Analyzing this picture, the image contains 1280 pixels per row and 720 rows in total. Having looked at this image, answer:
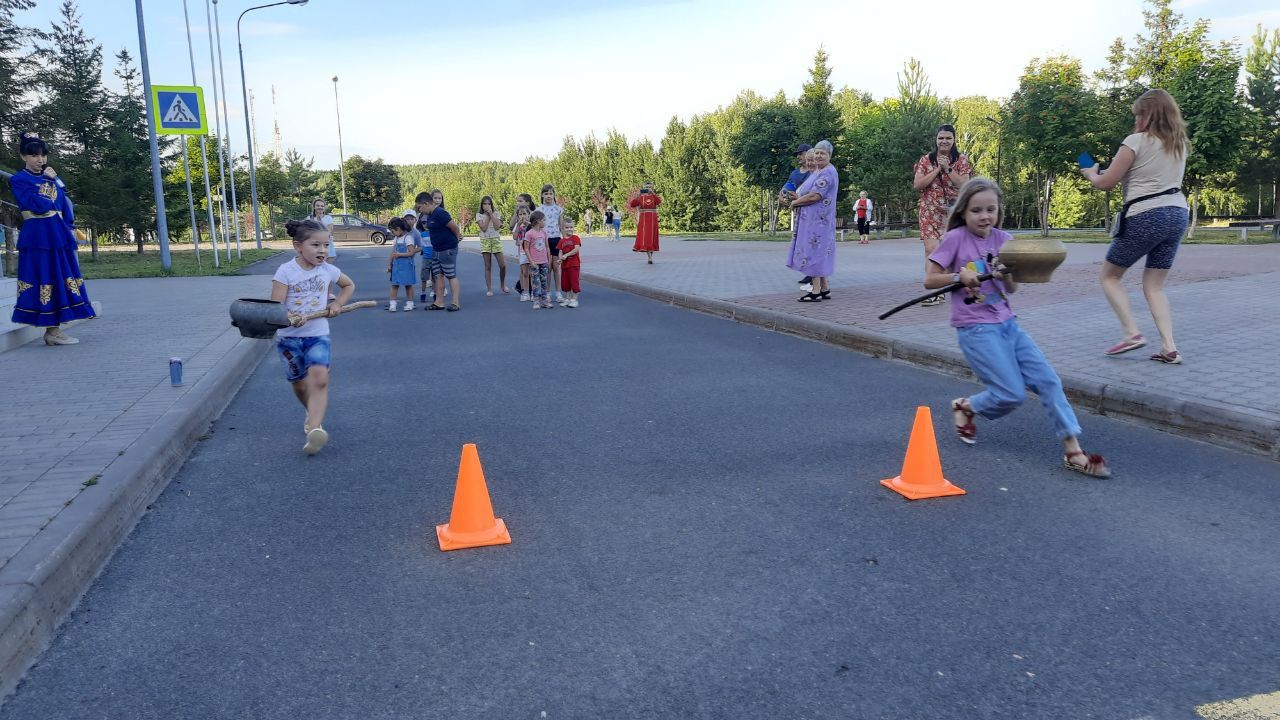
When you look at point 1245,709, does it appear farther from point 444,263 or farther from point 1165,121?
point 444,263

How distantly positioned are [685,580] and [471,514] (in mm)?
1046

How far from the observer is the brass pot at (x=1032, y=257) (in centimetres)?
446

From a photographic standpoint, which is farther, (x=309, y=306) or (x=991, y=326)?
(x=309, y=306)

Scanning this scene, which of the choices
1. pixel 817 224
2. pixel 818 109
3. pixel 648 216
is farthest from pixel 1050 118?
pixel 817 224

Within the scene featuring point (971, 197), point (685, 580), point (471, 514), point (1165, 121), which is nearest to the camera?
point (685, 580)

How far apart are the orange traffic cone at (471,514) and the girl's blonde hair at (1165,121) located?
217 inches

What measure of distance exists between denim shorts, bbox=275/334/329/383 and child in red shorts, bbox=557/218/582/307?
740cm

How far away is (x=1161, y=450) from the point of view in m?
4.99

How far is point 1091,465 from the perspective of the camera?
451 centimetres

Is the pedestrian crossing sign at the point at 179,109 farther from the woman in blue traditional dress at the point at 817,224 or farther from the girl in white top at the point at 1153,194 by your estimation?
the girl in white top at the point at 1153,194

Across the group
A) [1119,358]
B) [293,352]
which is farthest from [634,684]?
[1119,358]

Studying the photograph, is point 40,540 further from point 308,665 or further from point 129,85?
point 129,85

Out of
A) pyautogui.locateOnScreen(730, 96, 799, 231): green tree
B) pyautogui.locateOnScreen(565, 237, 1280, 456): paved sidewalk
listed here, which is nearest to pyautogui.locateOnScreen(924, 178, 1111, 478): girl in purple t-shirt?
pyautogui.locateOnScreen(565, 237, 1280, 456): paved sidewalk

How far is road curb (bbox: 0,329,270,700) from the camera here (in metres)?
2.79
